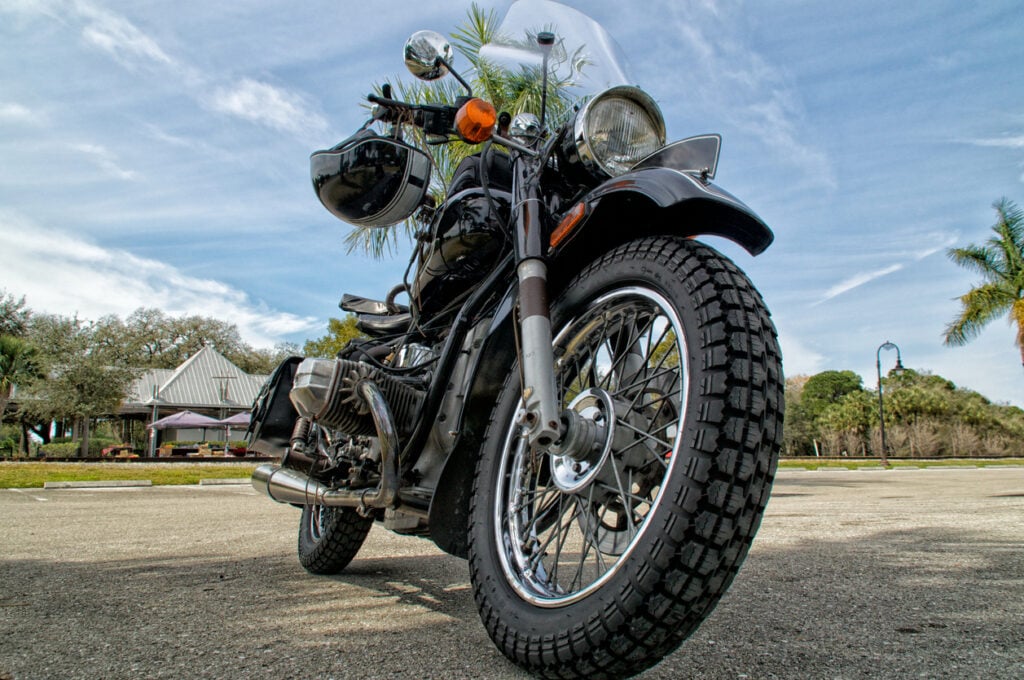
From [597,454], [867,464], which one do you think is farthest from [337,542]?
[867,464]

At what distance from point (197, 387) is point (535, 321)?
141 ft

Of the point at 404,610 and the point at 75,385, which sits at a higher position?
the point at 75,385

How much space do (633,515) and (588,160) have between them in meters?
0.96

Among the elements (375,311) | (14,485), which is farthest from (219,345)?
(375,311)

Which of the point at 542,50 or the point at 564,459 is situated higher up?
the point at 542,50

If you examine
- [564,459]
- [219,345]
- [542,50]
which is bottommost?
[564,459]

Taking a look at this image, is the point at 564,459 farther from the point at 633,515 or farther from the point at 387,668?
the point at 387,668

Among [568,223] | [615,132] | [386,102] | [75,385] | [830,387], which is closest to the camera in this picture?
[568,223]

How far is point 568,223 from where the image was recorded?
1.80 metres

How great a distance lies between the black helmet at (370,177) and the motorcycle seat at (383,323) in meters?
0.60

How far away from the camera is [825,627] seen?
1952 mm

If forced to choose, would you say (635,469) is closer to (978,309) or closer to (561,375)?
(561,375)

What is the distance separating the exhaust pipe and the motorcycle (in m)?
0.01

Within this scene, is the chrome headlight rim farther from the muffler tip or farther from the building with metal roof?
the building with metal roof
